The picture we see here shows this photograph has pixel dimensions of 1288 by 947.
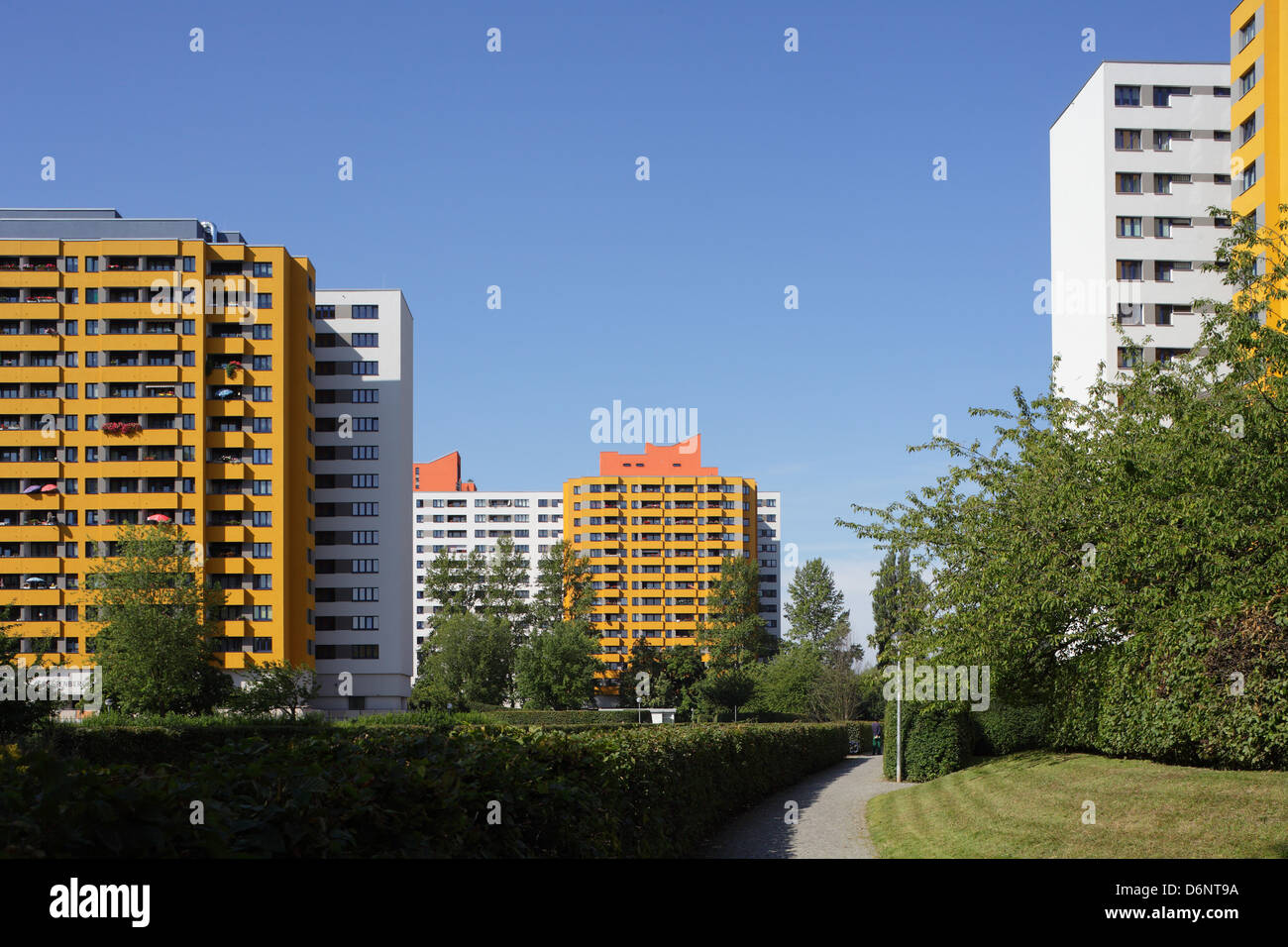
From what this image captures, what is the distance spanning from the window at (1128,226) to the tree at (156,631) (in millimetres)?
57672

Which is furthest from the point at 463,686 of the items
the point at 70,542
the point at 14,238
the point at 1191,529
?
the point at 1191,529

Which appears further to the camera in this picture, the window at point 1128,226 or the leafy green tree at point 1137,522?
the window at point 1128,226

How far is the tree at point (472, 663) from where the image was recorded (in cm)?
8856

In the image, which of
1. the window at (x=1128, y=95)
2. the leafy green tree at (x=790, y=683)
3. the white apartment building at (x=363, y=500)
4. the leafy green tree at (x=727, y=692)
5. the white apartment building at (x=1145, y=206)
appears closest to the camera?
the white apartment building at (x=1145, y=206)

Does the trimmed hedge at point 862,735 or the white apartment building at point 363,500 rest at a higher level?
the white apartment building at point 363,500

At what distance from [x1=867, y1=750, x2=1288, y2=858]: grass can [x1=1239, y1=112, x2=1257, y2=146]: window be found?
122 ft

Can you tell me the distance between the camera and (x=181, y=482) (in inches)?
3039

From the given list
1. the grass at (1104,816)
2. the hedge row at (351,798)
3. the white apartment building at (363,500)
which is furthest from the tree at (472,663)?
the hedge row at (351,798)

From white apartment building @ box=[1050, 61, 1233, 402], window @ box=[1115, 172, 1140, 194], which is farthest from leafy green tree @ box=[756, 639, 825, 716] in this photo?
window @ box=[1115, 172, 1140, 194]

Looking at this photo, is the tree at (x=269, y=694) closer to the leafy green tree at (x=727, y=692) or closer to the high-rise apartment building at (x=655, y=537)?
the leafy green tree at (x=727, y=692)

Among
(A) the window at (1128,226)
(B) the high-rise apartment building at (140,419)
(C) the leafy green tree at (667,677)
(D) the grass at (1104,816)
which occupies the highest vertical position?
(A) the window at (1128,226)

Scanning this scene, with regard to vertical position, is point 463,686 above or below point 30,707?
below
